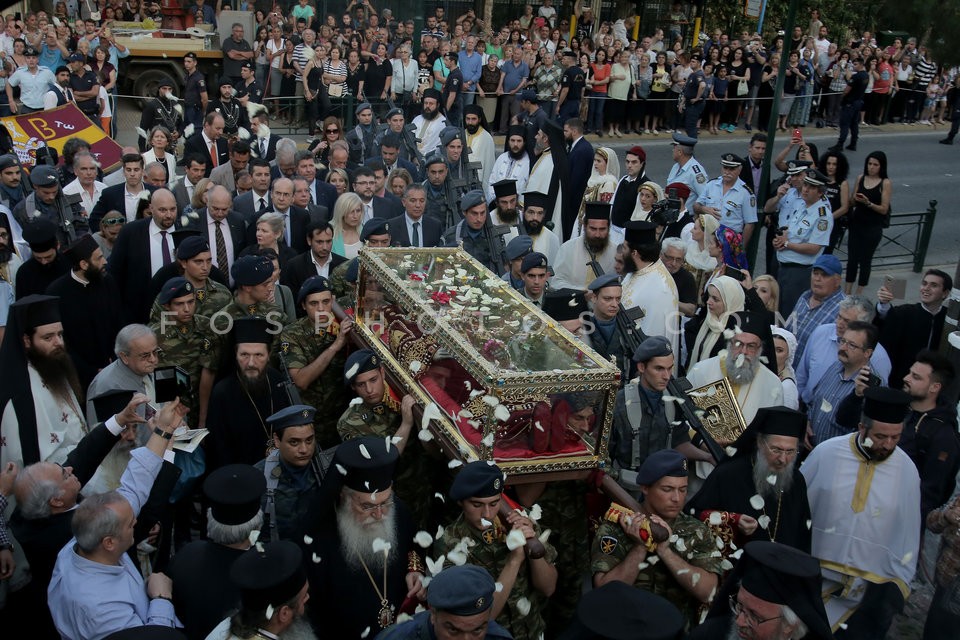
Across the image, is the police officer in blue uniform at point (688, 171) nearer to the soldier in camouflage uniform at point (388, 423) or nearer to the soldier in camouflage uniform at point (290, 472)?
the soldier in camouflage uniform at point (388, 423)

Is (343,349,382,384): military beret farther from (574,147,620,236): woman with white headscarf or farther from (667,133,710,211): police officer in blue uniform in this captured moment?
(667,133,710,211): police officer in blue uniform

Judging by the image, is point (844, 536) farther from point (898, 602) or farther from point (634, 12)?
point (634, 12)

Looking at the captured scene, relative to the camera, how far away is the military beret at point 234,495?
4215mm

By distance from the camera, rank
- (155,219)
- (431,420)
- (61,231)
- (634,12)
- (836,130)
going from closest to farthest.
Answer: (431,420), (155,219), (61,231), (836,130), (634,12)

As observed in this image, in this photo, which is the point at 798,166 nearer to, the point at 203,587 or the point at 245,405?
the point at 245,405

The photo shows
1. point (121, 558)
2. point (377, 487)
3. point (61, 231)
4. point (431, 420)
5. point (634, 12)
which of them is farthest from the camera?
point (634, 12)

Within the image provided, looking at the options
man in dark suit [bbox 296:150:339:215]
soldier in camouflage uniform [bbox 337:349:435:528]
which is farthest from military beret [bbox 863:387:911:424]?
man in dark suit [bbox 296:150:339:215]

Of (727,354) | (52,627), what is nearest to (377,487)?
(52,627)

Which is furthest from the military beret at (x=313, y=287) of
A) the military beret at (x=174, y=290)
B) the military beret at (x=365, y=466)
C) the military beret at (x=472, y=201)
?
the military beret at (x=472, y=201)

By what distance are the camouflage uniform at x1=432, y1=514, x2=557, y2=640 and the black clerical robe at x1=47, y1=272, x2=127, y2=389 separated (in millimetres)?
3359

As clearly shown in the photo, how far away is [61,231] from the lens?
27.0 ft

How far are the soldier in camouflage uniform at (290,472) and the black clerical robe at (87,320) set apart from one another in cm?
221

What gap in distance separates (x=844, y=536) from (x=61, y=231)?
6.47 metres

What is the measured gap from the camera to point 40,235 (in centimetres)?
695
